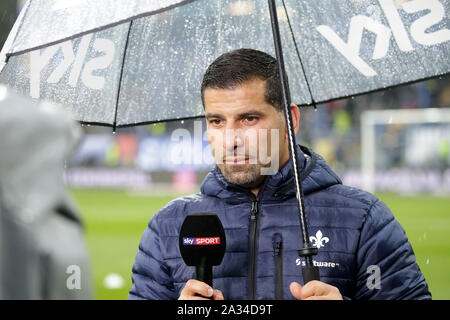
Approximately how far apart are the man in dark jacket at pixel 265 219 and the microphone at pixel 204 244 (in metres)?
0.28

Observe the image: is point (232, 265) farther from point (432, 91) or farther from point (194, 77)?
point (432, 91)

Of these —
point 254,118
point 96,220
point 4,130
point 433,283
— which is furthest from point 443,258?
point 4,130

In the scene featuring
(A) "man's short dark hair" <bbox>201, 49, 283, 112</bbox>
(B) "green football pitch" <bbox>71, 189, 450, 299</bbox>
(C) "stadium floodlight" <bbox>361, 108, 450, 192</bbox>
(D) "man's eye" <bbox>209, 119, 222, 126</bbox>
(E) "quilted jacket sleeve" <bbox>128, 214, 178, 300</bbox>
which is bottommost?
(B) "green football pitch" <bbox>71, 189, 450, 299</bbox>

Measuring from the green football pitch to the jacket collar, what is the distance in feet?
10.3

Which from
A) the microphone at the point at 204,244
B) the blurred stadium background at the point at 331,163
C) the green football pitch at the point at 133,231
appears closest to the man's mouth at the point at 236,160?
the microphone at the point at 204,244

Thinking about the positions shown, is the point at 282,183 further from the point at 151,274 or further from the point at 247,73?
the point at 151,274

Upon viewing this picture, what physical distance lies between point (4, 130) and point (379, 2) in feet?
5.73

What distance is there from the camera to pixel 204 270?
1.47 m

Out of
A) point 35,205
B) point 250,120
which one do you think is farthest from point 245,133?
point 35,205

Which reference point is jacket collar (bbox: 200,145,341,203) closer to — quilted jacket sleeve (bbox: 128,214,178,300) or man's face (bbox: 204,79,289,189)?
man's face (bbox: 204,79,289,189)

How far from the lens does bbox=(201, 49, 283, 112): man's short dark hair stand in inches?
76.5

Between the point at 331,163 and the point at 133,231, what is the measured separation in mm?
7443

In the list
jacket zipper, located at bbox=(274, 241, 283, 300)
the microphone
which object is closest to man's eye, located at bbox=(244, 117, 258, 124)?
jacket zipper, located at bbox=(274, 241, 283, 300)

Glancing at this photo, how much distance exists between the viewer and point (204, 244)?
147cm
